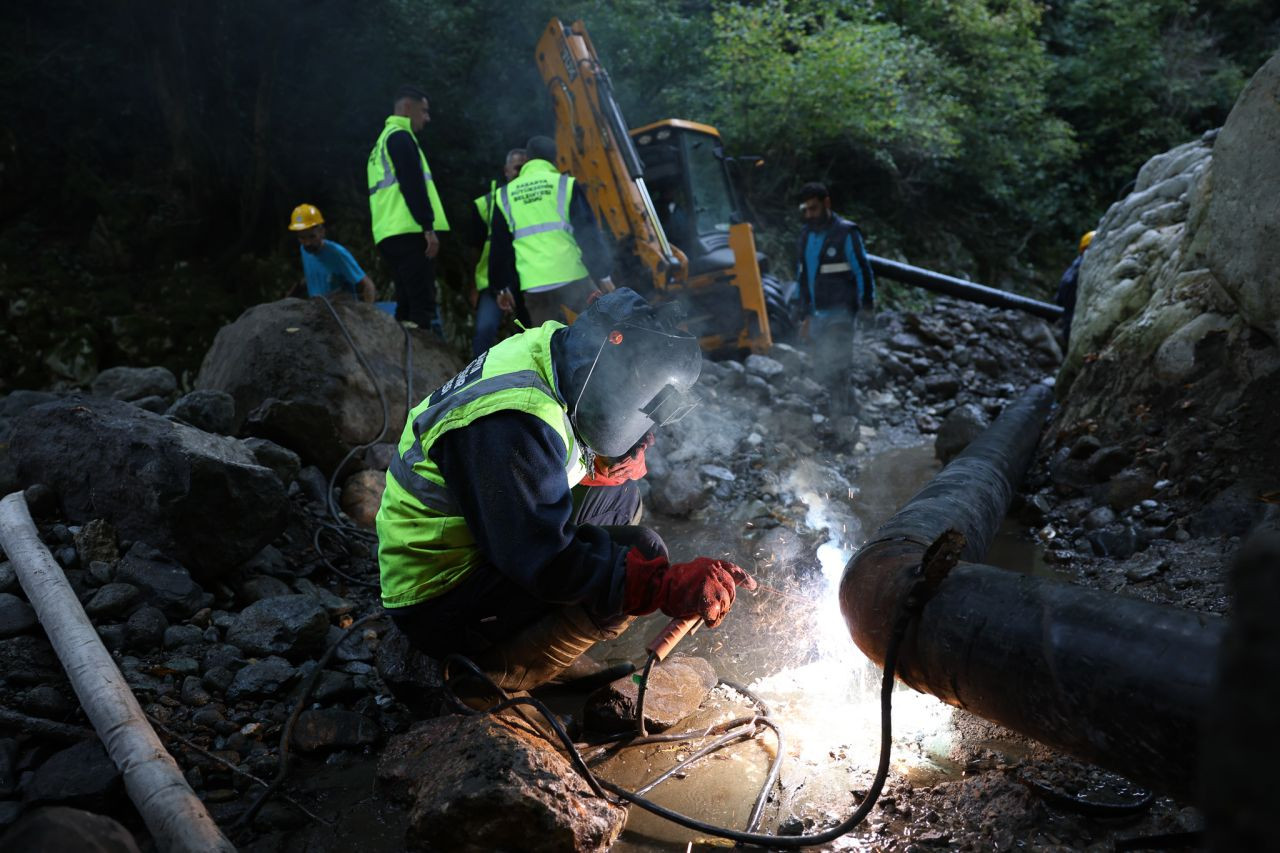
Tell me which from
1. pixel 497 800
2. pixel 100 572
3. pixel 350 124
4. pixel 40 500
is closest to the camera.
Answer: pixel 497 800

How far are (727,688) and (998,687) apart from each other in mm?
1389

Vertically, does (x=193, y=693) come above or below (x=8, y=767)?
below

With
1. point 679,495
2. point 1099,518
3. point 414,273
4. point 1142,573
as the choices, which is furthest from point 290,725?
point 414,273

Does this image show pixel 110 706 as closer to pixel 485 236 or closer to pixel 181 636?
pixel 181 636

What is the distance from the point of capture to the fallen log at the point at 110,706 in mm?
2006

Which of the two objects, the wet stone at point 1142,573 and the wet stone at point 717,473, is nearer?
the wet stone at point 1142,573

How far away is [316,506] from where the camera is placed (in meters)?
4.32

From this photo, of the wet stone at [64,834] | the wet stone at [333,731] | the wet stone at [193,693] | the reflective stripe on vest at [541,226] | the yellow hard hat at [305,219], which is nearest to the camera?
the wet stone at [64,834]

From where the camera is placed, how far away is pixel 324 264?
6152 millimetres

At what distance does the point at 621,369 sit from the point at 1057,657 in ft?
4.34

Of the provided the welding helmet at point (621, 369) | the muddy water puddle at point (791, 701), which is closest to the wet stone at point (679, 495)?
the muddy water puddle at point (791, 701)

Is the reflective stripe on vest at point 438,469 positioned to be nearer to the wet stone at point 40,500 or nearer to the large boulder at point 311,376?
the wet stone at point 40,500

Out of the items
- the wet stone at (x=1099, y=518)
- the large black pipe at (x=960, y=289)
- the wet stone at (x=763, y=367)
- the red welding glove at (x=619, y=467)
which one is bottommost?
the large black pipe at (x=960, y=289)

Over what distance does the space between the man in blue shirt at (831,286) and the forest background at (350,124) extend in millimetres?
4251
